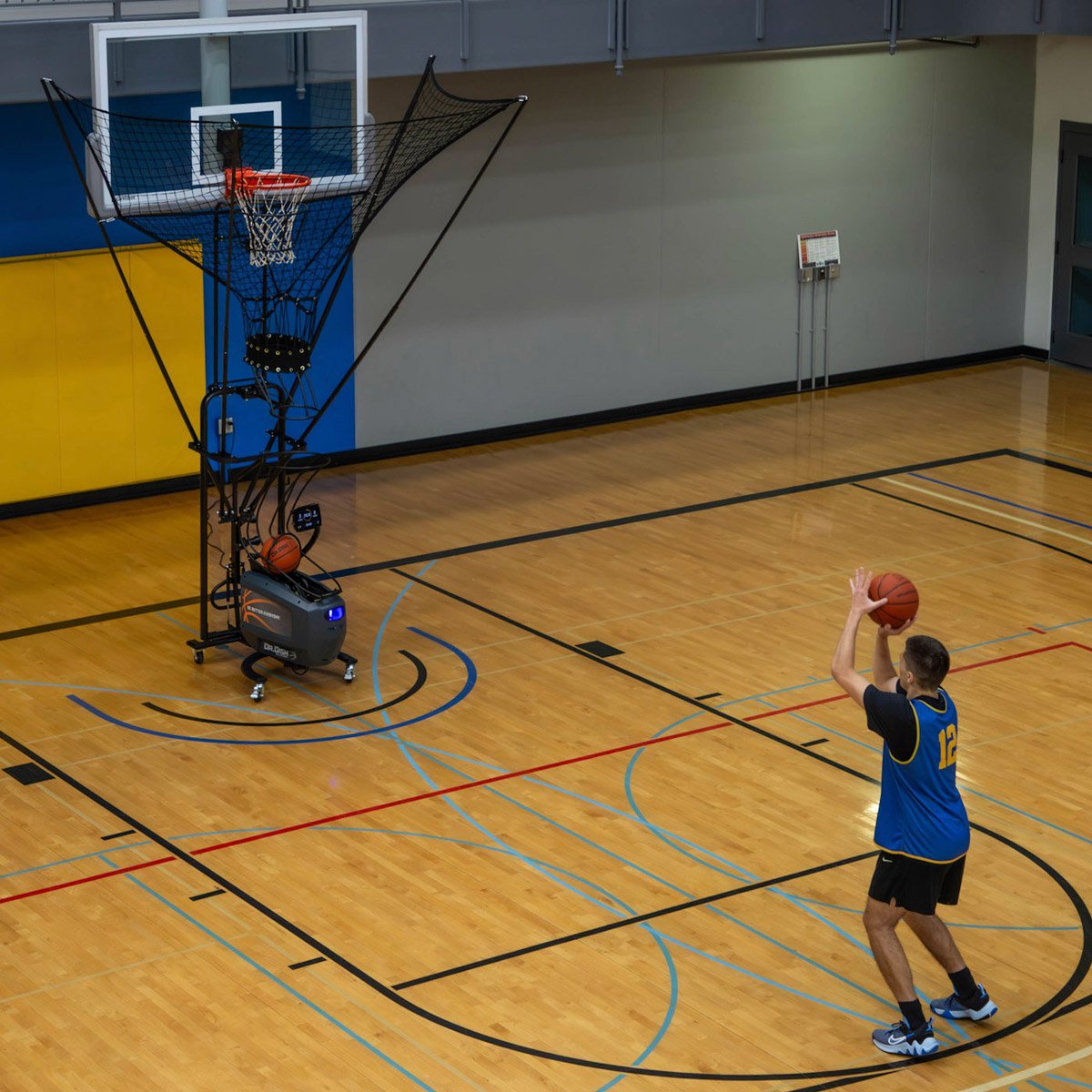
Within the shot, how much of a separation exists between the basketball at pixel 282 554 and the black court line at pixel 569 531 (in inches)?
69.7

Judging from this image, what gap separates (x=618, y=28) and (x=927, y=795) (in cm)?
899

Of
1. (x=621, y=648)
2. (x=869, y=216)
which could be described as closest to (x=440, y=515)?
(x=621, y=648)

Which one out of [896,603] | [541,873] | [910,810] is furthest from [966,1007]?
[541,873]

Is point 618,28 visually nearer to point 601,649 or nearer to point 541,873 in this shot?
point 601,649

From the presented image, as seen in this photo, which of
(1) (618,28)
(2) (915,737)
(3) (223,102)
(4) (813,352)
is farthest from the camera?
(4) (813,352)

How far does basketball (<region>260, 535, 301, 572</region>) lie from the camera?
38.0 feet

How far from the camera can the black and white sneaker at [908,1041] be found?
778 centimetres

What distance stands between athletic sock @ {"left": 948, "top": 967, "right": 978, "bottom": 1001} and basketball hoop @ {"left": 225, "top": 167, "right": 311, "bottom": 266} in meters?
6.22

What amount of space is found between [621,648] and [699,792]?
221 cm

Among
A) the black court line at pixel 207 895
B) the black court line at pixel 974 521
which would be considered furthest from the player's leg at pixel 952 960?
the black court line at pixel 974 521

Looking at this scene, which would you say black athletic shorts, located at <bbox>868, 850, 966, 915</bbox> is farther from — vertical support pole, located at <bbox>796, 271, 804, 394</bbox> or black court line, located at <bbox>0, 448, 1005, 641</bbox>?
vertical support pole, located at <bbox>796, 271, 804, 394</bbox>

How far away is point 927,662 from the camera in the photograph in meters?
7.55

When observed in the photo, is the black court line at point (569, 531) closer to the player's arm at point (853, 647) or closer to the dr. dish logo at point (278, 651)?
the dr. dish logo at point (278, 651)

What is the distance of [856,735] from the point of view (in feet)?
36.4
